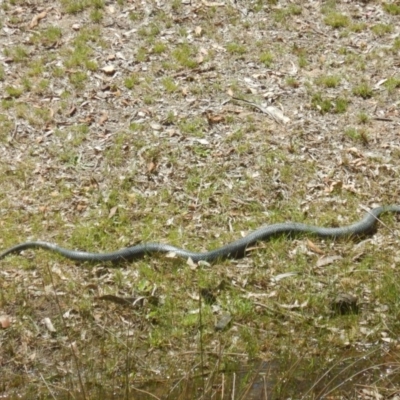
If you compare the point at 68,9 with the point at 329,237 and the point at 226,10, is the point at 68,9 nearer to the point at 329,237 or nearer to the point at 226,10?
the point at 226,10

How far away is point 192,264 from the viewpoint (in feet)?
23.7

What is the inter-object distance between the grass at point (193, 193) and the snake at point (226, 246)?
3.1 inches

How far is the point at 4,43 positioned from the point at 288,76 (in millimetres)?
3876

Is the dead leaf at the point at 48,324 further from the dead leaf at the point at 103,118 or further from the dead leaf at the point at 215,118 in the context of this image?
the dead leaf at the point at 215,118

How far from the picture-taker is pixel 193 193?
27.2ft

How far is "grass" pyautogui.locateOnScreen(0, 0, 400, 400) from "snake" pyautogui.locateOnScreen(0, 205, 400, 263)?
78 millimetres

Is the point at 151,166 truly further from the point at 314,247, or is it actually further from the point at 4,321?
the point at 4,321

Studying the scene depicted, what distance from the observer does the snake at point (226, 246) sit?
24.0 ft

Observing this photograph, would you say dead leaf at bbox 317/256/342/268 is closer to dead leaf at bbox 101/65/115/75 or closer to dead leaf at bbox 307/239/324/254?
dead leaf at bbox 307/239/324/254

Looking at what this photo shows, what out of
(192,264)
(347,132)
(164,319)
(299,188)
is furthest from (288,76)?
(164,319)

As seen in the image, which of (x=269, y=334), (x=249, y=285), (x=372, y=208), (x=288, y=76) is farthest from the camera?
(x=288, y=76)

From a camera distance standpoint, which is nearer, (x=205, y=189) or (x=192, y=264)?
(x=192, y=264)

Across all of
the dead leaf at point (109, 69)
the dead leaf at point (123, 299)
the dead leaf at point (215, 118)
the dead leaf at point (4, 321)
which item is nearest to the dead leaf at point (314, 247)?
the dead leaf at point (123, 299)

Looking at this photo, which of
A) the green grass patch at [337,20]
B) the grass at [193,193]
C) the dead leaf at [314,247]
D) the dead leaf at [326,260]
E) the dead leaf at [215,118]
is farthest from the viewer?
the green grass patch at [337,20]
